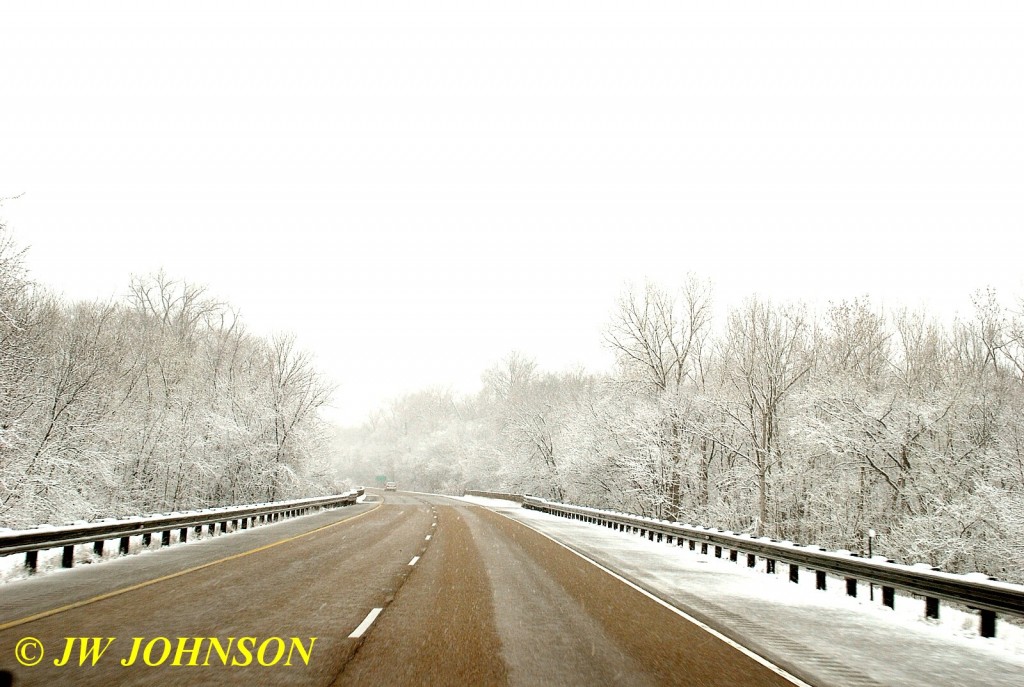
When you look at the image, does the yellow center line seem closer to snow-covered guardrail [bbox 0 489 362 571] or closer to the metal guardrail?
snow-covered guardrail [bbox 0 489 362 571]

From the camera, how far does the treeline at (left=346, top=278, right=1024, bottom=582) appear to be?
26250 mm

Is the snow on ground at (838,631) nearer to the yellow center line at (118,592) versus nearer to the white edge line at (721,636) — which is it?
the white edge line at (721,636)

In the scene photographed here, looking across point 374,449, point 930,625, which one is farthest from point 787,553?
point 374,449

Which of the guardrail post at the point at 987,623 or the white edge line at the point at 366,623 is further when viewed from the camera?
the guardrail post at the point at 987,623

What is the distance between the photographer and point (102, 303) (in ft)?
135

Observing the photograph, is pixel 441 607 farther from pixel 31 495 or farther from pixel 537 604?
pixel 31 495

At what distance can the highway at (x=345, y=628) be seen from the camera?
6301mm

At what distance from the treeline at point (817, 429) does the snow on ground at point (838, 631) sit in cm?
1303

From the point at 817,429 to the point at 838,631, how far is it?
22539 millimetres

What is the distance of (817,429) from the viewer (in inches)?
1193

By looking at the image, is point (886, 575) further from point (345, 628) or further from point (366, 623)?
point (345, 628)

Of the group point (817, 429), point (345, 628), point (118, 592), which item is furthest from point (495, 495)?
point (345, 628)

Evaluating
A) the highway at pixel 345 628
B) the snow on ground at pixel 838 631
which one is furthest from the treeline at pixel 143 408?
the snow on ground at pixel 838 631

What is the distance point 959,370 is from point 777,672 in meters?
32.0
